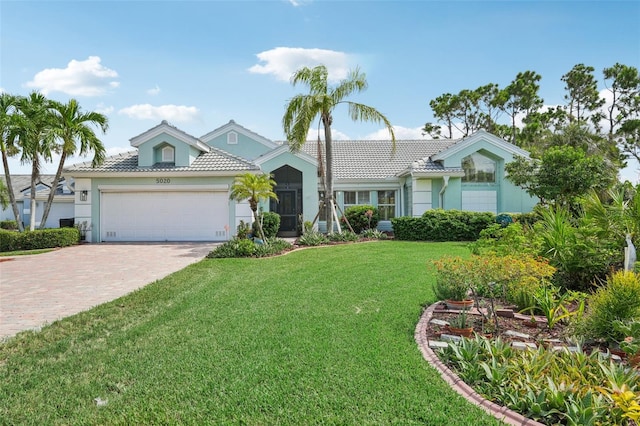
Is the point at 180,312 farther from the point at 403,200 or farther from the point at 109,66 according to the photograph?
the point at 403,200

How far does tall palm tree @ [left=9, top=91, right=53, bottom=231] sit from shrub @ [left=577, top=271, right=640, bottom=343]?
20.1 m

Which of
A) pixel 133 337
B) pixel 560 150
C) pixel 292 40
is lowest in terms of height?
pixel 133 337

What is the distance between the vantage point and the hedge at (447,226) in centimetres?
1795

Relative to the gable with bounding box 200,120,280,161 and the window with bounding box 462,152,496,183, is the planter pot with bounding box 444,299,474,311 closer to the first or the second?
the window with bounding box 462,152,496,183

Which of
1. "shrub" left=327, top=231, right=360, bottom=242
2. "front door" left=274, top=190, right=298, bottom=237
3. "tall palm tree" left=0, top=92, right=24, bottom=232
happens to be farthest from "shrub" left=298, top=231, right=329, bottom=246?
"tall palm tree" left=0, top=92, right=24, bottom=232

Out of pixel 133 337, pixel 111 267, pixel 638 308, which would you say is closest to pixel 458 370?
pixel 638 308

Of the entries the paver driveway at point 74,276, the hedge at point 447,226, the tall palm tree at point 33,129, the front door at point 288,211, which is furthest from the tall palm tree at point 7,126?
the hedge at point 447,226

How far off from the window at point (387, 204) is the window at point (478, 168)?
4369 millimetres

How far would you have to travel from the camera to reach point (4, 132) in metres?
16.9

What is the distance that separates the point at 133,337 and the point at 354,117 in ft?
46.8

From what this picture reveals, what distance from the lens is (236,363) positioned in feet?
14.2

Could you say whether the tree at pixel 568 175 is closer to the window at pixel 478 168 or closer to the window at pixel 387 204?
the window at pixel 478 168

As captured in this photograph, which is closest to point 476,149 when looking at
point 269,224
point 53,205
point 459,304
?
point 269,224

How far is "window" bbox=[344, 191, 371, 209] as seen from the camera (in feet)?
77.7
